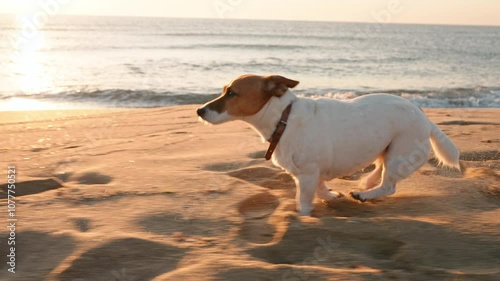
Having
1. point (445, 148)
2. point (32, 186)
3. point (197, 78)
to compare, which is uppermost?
point (197, 78)

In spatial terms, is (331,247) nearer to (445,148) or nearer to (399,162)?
(399,162)

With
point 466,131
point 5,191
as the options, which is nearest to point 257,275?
point 5,191

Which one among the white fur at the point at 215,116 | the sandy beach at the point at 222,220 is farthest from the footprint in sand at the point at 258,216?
the white fur at the point at 215,116

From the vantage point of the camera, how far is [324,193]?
4570 millimetres

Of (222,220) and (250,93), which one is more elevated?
(250,93)

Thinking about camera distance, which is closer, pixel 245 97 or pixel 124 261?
pixel 124 261

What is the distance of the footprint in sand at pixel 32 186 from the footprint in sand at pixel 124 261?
1667 millimetres

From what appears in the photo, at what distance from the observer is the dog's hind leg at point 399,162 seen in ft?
14.6

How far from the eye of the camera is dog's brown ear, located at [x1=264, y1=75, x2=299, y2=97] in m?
4.18

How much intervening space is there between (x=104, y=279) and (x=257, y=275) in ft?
2.63

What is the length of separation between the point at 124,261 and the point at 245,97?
1744 mm

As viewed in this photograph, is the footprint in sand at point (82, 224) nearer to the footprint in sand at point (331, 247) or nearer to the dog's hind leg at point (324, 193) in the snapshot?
the footprint in sand at point (331, 247)

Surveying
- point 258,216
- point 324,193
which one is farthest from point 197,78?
point 258,216

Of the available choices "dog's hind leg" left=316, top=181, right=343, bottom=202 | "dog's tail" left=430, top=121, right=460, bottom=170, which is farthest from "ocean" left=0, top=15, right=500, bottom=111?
"dog's hind leg" left=316, top=181, right=343, bottom=202
